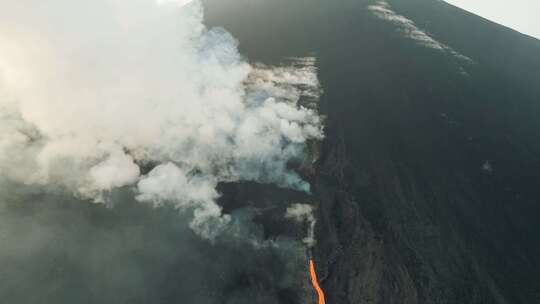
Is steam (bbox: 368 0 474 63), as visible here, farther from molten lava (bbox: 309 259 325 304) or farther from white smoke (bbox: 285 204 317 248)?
molten lava (bbox: 309 259 325 304)

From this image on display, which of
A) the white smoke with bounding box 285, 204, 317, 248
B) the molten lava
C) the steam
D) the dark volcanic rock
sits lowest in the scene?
the molten lava

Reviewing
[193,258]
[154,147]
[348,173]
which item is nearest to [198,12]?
[154,147]

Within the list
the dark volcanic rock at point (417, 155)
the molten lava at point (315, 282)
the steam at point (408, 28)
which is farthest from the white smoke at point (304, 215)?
the steam at point (408, 28)

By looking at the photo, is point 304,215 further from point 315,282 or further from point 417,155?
point 417,155

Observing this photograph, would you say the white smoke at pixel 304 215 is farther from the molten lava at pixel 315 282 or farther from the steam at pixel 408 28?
the steam at pixel 408 28

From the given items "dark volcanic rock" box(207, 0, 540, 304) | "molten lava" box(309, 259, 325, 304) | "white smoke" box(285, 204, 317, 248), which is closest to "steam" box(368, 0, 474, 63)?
"dark volcanic rock" box(207, 0, 540, 304)

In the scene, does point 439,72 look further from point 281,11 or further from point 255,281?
point 255,281

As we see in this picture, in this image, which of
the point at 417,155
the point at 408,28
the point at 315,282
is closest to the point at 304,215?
the point at 315,282
